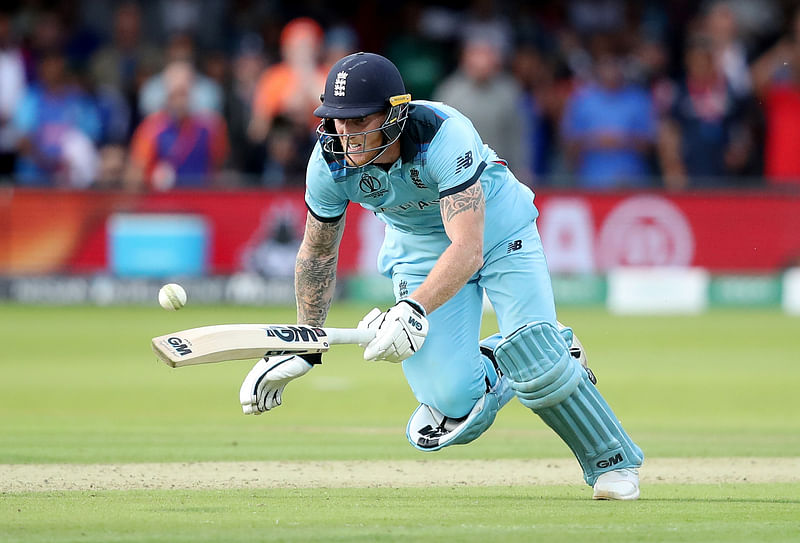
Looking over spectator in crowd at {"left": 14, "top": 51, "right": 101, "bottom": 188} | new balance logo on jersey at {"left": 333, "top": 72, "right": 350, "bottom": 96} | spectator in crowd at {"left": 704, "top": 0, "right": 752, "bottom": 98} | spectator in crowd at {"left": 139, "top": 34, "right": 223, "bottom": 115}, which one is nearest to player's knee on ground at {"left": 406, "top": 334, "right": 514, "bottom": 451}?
new balance logo on jersey at {"left": 333, "top": 72, "right": 350, "bottom": 96}

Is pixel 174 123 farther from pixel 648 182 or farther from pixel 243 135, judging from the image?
pixel 648 182

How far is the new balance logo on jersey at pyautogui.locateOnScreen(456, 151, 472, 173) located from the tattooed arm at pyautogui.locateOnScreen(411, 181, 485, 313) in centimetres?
7

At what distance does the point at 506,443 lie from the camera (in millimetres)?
6715

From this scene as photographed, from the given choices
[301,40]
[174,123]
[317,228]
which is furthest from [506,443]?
[174,123]

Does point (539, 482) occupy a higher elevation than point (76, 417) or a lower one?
higher

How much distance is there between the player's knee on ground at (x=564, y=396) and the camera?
4695 millimetres

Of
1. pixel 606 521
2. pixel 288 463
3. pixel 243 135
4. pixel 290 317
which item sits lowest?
pixel 290 317

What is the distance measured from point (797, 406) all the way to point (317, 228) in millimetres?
4045

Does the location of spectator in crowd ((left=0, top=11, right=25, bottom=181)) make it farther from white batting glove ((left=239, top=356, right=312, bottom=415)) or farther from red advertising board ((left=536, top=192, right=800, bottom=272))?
white batting glove ((left=239, top=356, right=312, bottom=415))

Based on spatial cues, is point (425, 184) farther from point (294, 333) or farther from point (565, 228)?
point (565, 228)

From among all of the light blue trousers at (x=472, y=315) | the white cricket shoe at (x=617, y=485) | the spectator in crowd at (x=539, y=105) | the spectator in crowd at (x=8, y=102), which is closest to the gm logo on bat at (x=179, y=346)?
the light blue trousers at (x=472, y=315)

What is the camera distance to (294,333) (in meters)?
4.48

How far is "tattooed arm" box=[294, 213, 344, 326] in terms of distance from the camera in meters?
5.25

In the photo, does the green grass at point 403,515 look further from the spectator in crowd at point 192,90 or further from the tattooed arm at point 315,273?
the spectator in crowd at point 192,90
